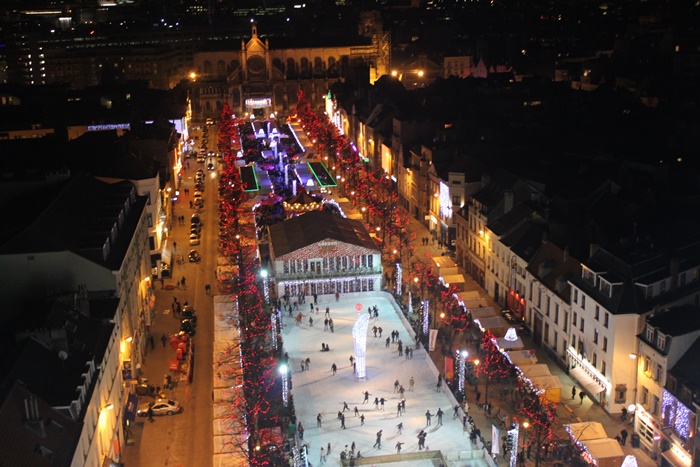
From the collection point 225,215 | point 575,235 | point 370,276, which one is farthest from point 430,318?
point 225,215

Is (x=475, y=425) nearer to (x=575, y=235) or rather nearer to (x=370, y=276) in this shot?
(x=575, y=235)

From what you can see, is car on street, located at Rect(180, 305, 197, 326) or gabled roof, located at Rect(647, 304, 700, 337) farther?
car on street, located at Rect(180, 305, 197, 326)

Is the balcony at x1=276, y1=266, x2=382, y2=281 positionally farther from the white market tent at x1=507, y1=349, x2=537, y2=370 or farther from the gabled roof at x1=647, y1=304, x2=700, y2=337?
the gabled roof at x1=647, y1=304, x2=700, y2=337

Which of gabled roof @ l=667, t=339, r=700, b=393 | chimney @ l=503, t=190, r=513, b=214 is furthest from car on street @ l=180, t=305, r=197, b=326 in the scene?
gabled roof @ l=667, t=339, r=700, b=393

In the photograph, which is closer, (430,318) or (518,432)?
(518,432)

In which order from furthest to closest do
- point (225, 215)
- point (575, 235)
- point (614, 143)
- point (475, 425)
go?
1. point (614, 143)
2. point (225, 215)
3. point (575, 235)
4. point (475, 425)

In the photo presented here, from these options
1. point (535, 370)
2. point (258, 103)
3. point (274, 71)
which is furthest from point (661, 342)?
point (274, 71)

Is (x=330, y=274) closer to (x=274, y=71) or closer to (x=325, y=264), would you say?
(x=325, y=264)
